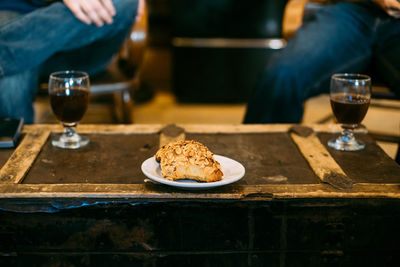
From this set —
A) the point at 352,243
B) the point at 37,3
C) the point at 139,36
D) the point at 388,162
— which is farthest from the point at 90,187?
the point at 139,36

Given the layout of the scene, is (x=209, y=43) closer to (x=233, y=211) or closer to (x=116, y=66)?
(x=116, y=66)

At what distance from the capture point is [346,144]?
102 cm

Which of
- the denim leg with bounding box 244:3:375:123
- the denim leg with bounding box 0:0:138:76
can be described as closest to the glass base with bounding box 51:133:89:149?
the denim leg with bounding box 0:0:138:76

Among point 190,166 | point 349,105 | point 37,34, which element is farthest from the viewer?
point 37,34

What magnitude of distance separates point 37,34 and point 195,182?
0.73 meters

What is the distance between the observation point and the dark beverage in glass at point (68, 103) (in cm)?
98

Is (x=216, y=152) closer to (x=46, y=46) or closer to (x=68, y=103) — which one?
(x=68, y=103)

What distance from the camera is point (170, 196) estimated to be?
0.79 m

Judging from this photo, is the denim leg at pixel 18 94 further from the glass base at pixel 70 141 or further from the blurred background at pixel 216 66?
the blurred background at pixel 216 66

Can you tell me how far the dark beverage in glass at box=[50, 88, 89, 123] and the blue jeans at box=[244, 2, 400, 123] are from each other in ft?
2.26

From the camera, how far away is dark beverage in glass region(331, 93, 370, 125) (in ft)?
3.19

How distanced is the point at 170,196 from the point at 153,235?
0.30ft

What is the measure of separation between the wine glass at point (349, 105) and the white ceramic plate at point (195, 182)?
284 millimetres

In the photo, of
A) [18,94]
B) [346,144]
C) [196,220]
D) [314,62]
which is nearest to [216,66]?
[314,62]
